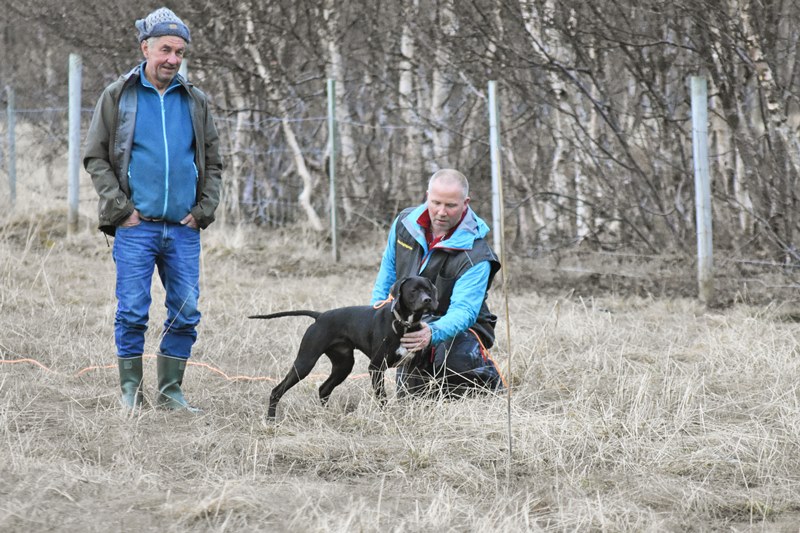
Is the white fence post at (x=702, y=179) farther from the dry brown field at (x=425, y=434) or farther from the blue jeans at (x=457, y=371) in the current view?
the blue jeans at (x=457, y=371)

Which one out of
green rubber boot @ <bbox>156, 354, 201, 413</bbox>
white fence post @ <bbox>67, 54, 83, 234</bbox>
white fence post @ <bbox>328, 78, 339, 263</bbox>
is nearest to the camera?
green rubber boot @ <bbox>156, 354, 201, 413</bbox>

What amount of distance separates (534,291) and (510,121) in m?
2.79

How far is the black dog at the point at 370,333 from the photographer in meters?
4.84

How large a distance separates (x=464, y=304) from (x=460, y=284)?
12 centimetres

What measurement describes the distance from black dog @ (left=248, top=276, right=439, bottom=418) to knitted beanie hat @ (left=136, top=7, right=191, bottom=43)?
4.85 ft

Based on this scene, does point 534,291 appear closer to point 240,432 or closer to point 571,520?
point 240,432

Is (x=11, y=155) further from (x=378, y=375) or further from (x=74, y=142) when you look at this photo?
(x=378, y=375)

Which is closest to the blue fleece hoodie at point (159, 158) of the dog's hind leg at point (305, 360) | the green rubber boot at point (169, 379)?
the green rubber boot at point (169, 379)

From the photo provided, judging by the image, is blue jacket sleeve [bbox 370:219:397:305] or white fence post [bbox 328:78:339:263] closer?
blue jacket sleeve [bbox 370:219:397:305]

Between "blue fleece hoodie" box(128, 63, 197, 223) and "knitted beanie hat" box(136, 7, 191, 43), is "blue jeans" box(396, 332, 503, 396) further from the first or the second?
"knitted beanie hat" box(136, 7, 191, 43)

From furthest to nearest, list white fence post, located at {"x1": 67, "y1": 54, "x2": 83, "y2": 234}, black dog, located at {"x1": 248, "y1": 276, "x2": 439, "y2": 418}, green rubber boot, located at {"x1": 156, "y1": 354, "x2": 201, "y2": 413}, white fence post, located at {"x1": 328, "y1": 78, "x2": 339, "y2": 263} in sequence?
white fence post, located at {"x1": 67, "y1": 54, "x2": 83, "y2": 234} < white fence post, located at {"x1": 328, "y1": 78, "x2": 339, "y2": 263} < green rubber boot, located at {"x1": 156, "y1": 354, "x2": 201, "y2": 413} < black dog, located at {"x1": 248, "y1": 276, "x2": 439, "y2": 418}

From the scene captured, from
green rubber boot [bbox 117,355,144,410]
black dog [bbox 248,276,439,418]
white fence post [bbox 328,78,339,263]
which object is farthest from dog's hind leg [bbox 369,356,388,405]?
white fence post [bbox 328,78,339,263]

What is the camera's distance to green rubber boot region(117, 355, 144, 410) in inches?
211

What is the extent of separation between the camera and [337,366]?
17.4ft
